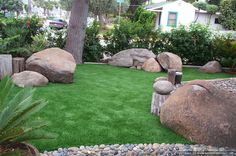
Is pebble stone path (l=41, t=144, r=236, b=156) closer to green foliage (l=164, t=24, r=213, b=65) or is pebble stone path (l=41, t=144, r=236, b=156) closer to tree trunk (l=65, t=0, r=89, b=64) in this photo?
tree trunk (l=65, t=0, r=89, b=64)

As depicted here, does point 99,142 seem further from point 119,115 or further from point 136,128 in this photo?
point 119,115

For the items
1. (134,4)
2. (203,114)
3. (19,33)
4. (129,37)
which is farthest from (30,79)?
(134,4)

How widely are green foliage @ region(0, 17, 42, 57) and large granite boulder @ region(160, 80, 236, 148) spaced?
4815 millimetres

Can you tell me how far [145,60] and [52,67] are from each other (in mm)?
3881

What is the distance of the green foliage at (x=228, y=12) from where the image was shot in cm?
3392

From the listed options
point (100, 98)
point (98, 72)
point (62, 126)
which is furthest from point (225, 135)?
point (98, 72)

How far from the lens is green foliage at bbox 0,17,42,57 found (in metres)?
8.94

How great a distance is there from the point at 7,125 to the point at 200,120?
287 cm

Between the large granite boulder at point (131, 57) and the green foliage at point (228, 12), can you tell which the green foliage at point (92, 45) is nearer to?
the large granite boulder at point (131, 57)

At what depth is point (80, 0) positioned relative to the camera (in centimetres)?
1046

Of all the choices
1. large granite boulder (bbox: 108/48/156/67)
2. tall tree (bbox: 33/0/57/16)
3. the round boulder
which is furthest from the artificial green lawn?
tall tree (bbox: 33/0/57/16)

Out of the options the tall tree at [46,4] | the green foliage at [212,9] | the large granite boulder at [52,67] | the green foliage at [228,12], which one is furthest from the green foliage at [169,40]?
the tall tree at [46,4]

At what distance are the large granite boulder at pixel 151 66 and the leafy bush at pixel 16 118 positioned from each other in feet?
24.1

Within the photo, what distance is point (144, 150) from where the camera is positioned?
4695mm
